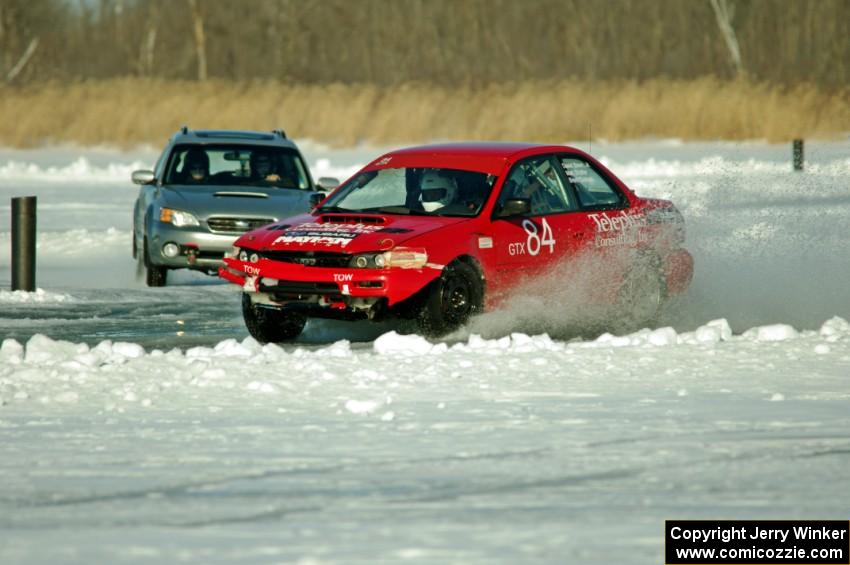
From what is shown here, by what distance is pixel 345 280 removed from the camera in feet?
35.0

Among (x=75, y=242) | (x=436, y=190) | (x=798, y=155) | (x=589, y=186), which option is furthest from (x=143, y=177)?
(x=798, y=155)

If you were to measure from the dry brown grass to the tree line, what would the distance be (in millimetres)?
12690

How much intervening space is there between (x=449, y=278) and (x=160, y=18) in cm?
6186

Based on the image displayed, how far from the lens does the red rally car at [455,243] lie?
10.8 m

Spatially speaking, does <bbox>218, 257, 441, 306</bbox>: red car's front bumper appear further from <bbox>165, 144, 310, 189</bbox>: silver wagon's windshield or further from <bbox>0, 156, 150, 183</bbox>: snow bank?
<bbox>0, 156, 150, 183</bbox>: snow bank

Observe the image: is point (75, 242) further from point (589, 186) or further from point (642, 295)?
point (642, 295)

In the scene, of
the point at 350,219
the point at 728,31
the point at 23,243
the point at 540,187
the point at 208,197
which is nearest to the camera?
the point at 350,219

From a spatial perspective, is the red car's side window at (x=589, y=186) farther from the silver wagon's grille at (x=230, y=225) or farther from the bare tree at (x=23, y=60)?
the bare tree at (x=23, y=60)

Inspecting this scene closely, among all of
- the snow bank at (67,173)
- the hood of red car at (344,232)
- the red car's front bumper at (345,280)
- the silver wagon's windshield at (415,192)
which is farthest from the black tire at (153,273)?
the snow bank at (67,173)

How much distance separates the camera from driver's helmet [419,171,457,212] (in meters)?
11.6

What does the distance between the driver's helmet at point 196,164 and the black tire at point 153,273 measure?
3.77ft

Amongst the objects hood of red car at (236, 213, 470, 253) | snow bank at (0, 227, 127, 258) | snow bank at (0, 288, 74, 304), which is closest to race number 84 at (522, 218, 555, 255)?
hood of red car at (236, 213, 470, 253)

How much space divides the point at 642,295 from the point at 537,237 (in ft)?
4.05

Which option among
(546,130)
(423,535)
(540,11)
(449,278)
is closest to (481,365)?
(449,278)
